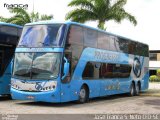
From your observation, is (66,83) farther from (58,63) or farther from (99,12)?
(99,12)

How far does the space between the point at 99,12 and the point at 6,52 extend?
814 inches

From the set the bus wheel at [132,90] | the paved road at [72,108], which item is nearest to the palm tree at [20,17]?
the bus wheel at [132,90]

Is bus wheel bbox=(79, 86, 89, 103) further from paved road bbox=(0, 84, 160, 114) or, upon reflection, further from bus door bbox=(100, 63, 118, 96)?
bus door bbox=(100, 63, 118, 96)

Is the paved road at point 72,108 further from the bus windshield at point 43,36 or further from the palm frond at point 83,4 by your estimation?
the palm frond at point 83,4

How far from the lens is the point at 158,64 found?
212ft

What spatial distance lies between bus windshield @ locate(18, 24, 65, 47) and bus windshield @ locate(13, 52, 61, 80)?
479 mm

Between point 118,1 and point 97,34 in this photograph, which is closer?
point 97,34

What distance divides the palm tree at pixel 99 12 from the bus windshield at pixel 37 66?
21470mm

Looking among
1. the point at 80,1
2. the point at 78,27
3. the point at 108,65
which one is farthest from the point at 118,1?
the point at 78,27

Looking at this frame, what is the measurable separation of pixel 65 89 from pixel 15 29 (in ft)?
15.5

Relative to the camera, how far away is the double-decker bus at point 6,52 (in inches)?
759

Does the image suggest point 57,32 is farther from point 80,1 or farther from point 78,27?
point 80,1

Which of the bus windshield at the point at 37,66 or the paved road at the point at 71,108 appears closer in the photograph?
the paved road at the point at 71,108

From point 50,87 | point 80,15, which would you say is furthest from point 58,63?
point 80,15
